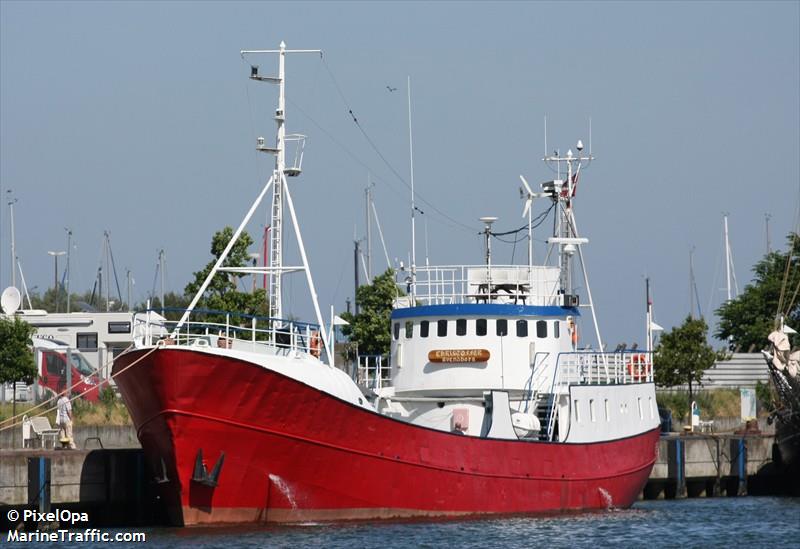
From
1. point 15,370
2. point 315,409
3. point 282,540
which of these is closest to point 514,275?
point 315,409

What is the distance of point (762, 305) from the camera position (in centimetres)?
6712

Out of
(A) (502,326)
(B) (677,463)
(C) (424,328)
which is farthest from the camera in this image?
(B) (677,463)

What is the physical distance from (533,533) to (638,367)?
33.6ft

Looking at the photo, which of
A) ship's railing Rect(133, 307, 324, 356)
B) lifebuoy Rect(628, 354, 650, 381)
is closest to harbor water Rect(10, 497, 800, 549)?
ship's railing Rect(133, 307, 324, 356)

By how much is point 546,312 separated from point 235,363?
9.72 m

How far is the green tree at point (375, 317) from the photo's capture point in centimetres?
5191

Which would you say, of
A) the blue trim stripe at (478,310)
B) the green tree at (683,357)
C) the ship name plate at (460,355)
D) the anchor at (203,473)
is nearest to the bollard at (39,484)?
the anchor at (203,473)

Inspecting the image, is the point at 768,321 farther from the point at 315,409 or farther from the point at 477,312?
the point at 315,409

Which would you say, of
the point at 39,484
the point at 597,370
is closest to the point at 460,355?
the point at 597,370

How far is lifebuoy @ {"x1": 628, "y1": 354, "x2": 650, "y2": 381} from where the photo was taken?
37844mm

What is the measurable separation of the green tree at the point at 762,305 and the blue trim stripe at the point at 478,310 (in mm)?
31032

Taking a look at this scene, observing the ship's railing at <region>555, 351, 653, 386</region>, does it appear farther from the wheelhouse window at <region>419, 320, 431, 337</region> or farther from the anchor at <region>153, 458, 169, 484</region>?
the anchor at <region>153, 458, 169, 484</region>

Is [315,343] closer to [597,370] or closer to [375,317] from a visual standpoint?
[597,370]

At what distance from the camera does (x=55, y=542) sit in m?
28.0
